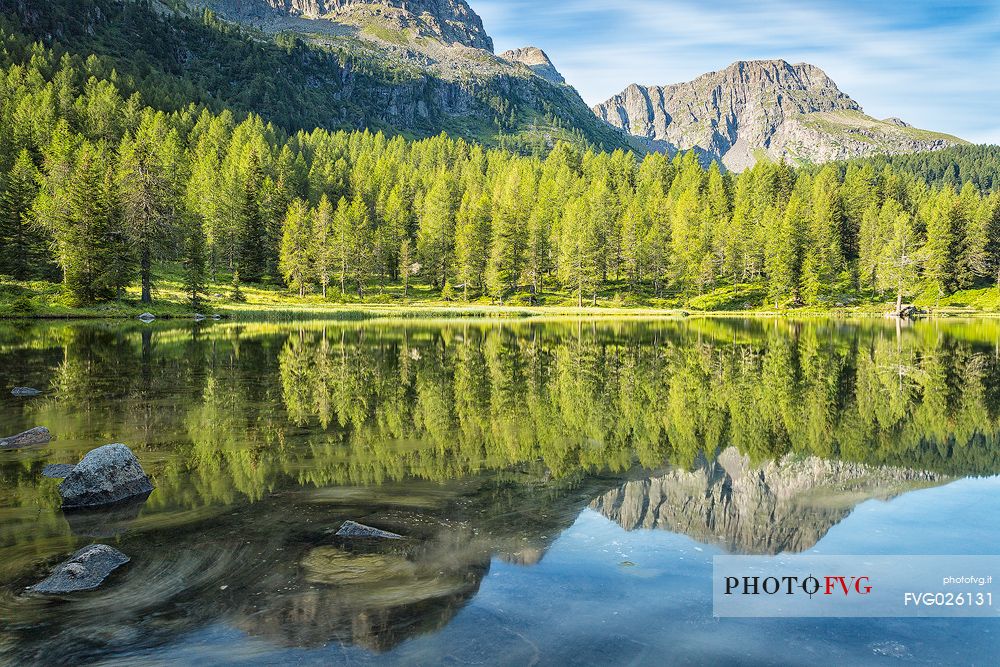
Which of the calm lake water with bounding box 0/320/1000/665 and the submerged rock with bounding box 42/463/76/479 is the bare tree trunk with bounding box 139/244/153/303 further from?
the submerged rock with bounding box 42/463/76/479

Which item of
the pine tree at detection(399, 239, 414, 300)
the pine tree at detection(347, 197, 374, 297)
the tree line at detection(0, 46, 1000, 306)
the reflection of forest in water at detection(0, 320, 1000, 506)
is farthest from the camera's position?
the pine tree at detection(399, 239, 414, 300)

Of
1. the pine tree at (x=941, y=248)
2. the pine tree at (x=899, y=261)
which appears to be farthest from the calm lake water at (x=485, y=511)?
the pine tree at (x=941, y=248)

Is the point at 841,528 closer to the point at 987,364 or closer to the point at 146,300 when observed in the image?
the point at 987,364

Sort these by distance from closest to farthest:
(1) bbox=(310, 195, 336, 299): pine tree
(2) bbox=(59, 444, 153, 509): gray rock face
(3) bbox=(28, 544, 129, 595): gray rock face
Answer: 1. (3) bbox=(28, 544, 129, 595): gray rock face
2. (2) bbox=(59, 444, 153, 509): gray rock face
3. (1) bbox=(310, 195, 336, 299): pine tree

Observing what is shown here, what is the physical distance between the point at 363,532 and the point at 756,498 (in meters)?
8.16

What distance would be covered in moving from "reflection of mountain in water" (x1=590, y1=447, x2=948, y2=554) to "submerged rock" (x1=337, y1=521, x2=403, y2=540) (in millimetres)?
4265

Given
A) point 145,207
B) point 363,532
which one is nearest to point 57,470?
point 363,532

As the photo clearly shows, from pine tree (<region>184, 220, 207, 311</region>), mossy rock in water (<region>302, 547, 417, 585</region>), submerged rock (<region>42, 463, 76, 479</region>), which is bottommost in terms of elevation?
mossy rock in water (<region>302, 547, 417, 585</region>)

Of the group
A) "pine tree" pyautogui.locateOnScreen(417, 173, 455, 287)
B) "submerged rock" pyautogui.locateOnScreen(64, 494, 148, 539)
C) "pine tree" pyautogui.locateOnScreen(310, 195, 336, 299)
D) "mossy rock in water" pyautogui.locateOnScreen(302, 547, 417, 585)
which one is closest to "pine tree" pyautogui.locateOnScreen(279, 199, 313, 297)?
"pine tree" pyautogui.locateOnScreen(310, 195, 336, 299)

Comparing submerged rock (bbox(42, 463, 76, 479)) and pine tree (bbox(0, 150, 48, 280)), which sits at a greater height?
pine tree (bbox(0, 150, 48, 280))

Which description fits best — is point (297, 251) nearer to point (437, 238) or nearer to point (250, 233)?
point (250, 233)

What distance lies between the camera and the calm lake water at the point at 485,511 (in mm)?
7727

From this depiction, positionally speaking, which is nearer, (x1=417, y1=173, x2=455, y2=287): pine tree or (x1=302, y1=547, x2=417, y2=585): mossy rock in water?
(x1=302, y1=547, x2=417, y2=585): mossy rock in water

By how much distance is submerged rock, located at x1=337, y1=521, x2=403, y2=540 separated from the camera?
10.8 m
